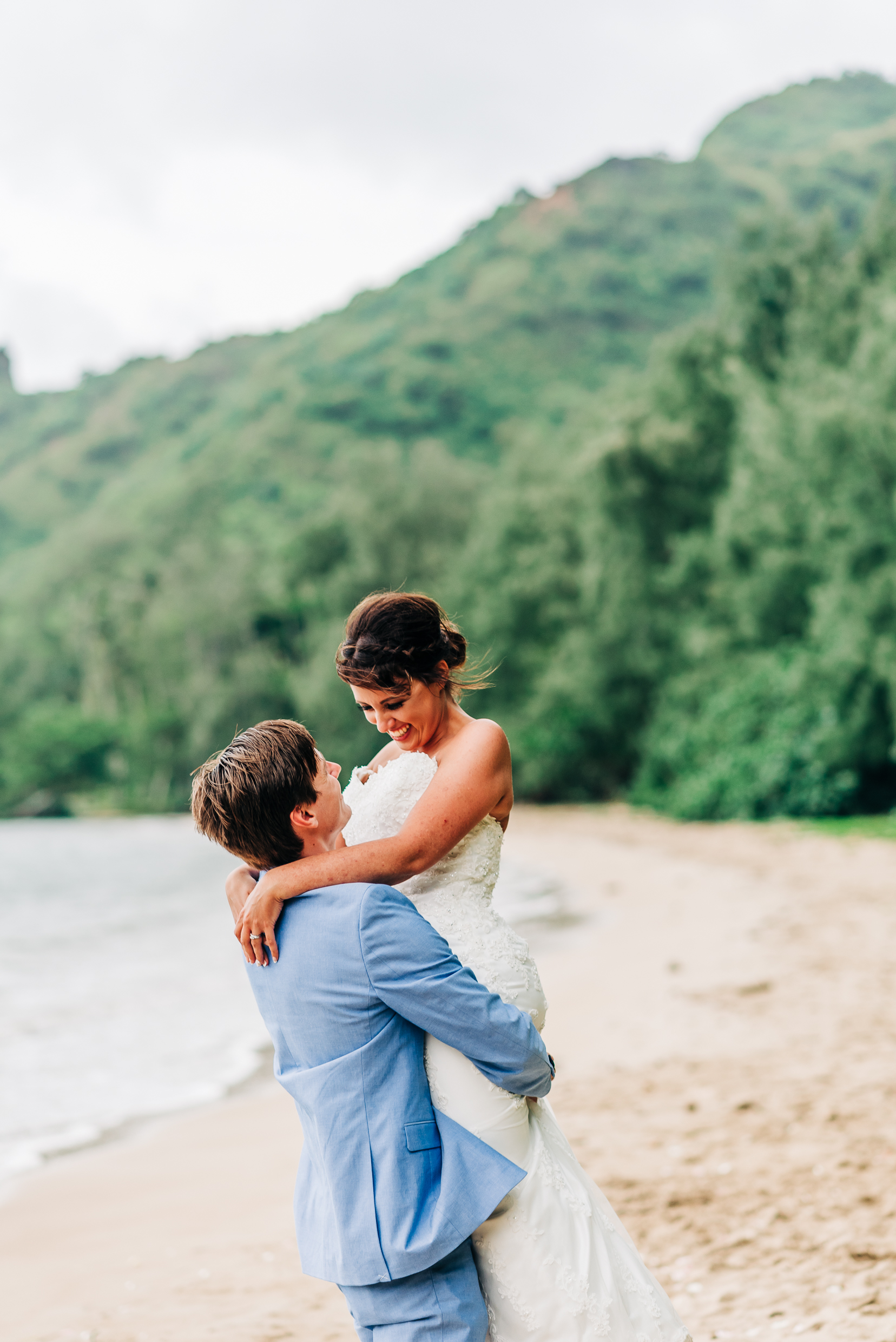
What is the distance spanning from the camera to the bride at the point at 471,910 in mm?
2193

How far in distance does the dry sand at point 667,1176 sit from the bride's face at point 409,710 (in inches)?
94.1

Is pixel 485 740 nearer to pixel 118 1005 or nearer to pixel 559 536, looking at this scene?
pixel 118 1005

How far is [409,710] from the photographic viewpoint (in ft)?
8.05

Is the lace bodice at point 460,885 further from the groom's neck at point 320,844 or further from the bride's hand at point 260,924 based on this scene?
the bride's hand at point 260,924

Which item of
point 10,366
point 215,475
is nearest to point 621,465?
point 215,475

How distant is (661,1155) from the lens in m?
5.48

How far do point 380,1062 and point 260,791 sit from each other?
0.56 metres

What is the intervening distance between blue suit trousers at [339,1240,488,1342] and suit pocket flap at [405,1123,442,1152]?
0.20 meters

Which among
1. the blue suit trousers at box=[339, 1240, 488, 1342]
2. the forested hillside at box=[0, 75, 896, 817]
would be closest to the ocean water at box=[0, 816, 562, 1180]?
the forested hillside at box=[0, 75, 896, 817]

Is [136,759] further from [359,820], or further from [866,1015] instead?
[359,820]

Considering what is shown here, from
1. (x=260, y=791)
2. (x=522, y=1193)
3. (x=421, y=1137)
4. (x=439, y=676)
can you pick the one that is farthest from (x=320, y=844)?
(x=522, y=1193)

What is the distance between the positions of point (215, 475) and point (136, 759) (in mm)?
32525

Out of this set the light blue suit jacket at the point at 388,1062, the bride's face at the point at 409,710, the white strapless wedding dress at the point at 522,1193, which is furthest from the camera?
the bride's face at the point at 409,710

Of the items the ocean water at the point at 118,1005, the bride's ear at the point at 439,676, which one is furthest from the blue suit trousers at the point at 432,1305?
the ocean water at the point at 118,1005
